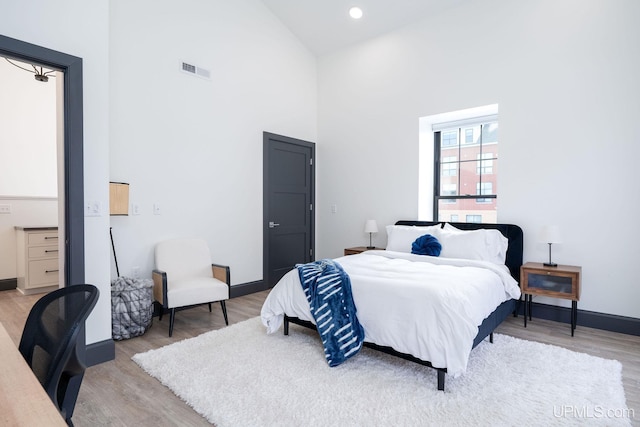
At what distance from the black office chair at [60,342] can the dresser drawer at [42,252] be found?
4327 mm

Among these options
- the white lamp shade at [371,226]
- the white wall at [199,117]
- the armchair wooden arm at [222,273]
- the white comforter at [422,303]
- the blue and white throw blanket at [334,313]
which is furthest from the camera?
the white lamp shade at [371,226]

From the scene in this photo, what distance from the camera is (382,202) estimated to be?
5.23 m

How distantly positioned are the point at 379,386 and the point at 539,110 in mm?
3394

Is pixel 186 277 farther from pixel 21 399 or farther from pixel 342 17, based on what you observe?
pixel 342 17

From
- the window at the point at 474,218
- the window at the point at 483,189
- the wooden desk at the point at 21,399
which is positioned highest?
the window at the point at 483,189

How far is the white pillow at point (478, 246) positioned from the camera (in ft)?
12.4

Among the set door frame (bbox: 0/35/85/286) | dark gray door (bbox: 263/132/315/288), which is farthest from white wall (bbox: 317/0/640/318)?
door frame (bbox: 0/35/85/286)

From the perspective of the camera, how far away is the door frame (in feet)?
8.53

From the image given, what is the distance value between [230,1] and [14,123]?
3.54 metres

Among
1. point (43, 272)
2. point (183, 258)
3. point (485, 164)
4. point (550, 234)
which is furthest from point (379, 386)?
point (43, 272)

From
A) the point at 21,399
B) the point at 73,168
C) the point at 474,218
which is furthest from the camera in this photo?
the point at 474,218

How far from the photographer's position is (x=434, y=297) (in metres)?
2.39

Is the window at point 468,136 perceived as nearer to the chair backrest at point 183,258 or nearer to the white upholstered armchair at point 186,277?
the white upholstered armchair at point 186,277

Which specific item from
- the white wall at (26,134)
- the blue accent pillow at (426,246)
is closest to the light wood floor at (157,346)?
the blue accent pillow at (426,246)
